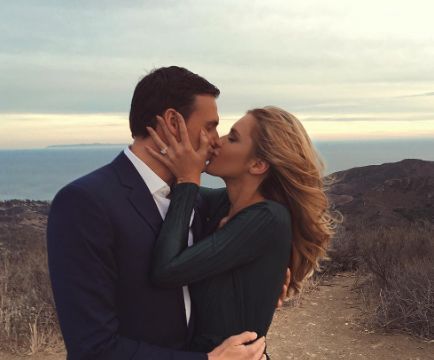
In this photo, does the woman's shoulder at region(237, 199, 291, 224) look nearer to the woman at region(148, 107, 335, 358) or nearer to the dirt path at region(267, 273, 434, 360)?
the woman at region(148, 107, 335, 358)

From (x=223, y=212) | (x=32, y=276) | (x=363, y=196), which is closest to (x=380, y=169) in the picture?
(x=363, y=196)

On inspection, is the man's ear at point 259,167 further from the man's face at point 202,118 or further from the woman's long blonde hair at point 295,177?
the man's face at point 202,118

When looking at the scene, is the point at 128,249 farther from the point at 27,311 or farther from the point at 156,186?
the point at 27,311

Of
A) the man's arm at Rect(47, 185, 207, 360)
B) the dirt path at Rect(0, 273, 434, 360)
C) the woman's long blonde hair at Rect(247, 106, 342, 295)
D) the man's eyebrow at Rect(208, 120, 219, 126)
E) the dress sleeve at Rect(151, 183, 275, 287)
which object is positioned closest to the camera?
the man's arm at Rect(47, 185, 207, 360)

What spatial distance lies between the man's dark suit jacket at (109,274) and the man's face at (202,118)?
0.87 feet

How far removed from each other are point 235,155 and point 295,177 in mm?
240

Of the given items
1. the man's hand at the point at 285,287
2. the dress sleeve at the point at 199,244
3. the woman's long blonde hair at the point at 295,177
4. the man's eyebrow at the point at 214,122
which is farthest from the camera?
the man's hand at the point at 285,287

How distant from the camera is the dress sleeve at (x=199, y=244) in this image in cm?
159

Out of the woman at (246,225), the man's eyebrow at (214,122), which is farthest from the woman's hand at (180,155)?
the man's eyebrow at (214,122)

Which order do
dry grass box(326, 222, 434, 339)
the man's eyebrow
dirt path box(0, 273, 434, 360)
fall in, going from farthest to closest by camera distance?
dry grass box(326, 222, 434, 339) < dirt path box(0, 273, 434, 360) < the man's eyebrow

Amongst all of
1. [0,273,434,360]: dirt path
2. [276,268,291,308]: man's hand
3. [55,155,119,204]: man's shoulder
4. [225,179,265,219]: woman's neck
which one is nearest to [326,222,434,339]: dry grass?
[0,273,434,360]: dirt path

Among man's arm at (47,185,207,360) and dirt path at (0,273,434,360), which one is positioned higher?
man's arm at (47,185,207,360)

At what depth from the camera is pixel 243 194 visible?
2.04 meters

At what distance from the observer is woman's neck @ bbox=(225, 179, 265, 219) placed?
202cm
